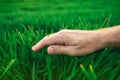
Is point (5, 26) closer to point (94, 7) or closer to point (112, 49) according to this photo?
point (112, 49)

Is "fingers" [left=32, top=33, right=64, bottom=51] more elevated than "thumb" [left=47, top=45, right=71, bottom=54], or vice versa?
"fingers" [left=32, top=33, right=64, bottom=51]

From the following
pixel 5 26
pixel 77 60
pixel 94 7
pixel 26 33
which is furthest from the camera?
pixel 94 7

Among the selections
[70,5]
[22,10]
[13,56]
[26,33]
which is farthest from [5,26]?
[70,5]

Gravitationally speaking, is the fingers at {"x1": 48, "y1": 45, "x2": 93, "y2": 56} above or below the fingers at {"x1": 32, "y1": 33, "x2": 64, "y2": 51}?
below

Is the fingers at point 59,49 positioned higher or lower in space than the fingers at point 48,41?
lower

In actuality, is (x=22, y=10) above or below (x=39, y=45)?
below

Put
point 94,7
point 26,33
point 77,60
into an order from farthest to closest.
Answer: point 94,7, point 26,33, point 77,60

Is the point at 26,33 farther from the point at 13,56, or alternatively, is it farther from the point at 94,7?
the point at 94,7

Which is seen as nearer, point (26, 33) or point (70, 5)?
point (26, 33)
